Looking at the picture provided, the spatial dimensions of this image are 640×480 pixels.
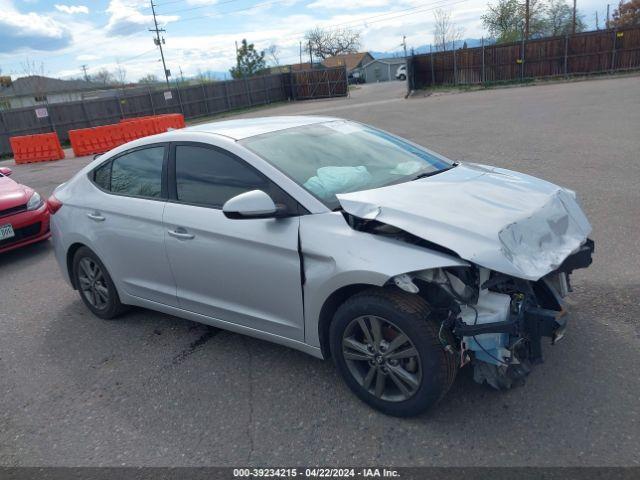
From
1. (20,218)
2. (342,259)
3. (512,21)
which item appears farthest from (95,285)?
(512,21)

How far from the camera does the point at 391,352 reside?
2.86 meters

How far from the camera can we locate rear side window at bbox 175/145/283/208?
3393 millimetres

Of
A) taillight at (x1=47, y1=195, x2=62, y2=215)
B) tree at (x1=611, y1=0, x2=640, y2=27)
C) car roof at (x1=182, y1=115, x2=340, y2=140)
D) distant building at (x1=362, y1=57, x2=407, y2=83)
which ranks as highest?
tree at (x1=611, y1=0, x2=640, y2=27)

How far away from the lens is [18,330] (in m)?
4.70

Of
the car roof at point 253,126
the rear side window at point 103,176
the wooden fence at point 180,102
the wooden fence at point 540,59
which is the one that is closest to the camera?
the car roof at point 253,126

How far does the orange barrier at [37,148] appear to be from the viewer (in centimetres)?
2016

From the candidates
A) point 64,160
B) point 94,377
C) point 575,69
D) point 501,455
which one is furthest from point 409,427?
point 575,69

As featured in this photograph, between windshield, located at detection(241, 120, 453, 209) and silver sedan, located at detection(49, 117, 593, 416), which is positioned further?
windshield, located at detection(241, 120, 453, 209)

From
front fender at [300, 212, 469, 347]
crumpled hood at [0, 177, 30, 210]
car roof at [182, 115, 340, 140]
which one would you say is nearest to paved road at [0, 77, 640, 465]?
→ front fender at [300, 212, 469, 347]

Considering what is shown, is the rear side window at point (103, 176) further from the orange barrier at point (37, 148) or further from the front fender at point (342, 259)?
the orange barrier at point (37, 148)

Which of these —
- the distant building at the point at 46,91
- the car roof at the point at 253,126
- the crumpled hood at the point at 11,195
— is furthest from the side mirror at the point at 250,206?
the distant building at the point at 46,91

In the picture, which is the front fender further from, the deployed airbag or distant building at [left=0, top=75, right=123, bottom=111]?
distant building at [left=0, top=75, right=123, bottom=111]

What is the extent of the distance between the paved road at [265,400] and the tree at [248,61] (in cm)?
6450

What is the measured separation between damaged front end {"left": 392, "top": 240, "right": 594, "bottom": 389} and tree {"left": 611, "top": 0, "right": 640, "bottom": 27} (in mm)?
73503
